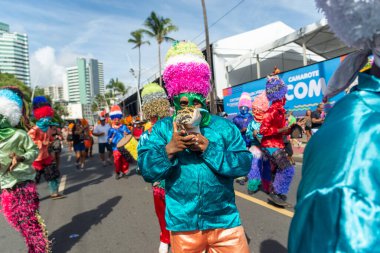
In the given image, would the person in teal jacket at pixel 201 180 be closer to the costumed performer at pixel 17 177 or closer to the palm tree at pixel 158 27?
the costumed performer at pixel 17 177

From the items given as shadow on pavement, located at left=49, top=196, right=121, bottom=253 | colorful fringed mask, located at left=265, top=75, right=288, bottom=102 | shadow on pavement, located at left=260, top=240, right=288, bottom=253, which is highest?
colorful fringed mask, located at left=265, top=75, right=288, bottom=102

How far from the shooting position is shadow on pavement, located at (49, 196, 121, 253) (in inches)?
161

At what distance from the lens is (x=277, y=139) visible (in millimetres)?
4766

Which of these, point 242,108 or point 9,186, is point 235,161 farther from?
point 242,108

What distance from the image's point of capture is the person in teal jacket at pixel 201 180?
182cm

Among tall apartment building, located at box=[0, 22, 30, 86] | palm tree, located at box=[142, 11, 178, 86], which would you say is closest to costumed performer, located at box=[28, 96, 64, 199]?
palm tree, located at box=[142, 11, 178, 86]

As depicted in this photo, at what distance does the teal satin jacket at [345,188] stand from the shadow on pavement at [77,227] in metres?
3.80

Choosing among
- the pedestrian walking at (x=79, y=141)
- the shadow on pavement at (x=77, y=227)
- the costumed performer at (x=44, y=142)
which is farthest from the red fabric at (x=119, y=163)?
the pedestrian walking at (x=79, y=141)

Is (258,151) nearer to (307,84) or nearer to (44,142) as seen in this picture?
(44,142)

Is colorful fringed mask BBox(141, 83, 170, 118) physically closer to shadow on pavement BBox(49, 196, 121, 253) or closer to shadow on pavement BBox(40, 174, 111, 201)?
shadow on pavement BBox(49, 196, 121, 253)

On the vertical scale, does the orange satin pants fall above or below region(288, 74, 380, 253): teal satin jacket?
below

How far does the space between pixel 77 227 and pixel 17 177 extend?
5.64ft

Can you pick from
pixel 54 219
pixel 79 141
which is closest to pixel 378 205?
pixel 54 219

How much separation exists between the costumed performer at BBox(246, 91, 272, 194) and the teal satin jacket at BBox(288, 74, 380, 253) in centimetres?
433
